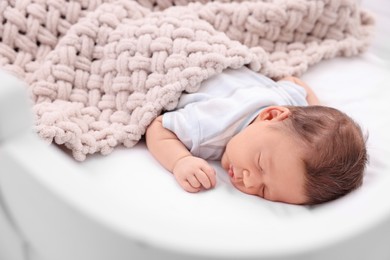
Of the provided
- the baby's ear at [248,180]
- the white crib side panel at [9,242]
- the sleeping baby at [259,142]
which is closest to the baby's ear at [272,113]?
the sleeping baby at [259,142]

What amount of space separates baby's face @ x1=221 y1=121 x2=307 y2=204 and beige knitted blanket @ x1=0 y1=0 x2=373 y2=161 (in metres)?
0.16

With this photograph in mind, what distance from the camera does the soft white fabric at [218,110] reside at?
93cm

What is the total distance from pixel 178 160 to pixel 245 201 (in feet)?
0.43

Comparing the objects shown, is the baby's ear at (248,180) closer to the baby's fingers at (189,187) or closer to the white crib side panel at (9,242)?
the baby's fingers at (189,187)

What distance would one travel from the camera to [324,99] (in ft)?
3.67

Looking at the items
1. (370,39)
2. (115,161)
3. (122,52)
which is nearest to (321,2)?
(370,39)

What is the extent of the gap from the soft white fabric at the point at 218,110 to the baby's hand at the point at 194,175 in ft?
0.20

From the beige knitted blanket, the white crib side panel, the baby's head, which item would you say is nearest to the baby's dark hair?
the baby's head

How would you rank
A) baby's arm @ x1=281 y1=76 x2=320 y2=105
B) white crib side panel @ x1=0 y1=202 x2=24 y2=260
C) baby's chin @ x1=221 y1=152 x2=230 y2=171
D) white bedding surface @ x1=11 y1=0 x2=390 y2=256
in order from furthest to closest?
baby's arm @ x1=281 y1=76 x2=320 y2=105
baby's chin @ x1=221 y1=152 x2=230 y2=171
white crib side panel @ x1=0 y1=202 x2=24 y2=260
white bedding surface @ x1=11 y1=0 x2=390 y2=256

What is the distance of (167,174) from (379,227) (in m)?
0.37

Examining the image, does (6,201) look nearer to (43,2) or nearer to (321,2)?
(43,2)

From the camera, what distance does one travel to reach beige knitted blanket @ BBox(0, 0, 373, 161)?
96 cm

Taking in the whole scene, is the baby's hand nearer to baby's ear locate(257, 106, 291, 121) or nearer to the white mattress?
the white mattress

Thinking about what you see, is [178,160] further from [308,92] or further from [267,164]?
[308,92]
